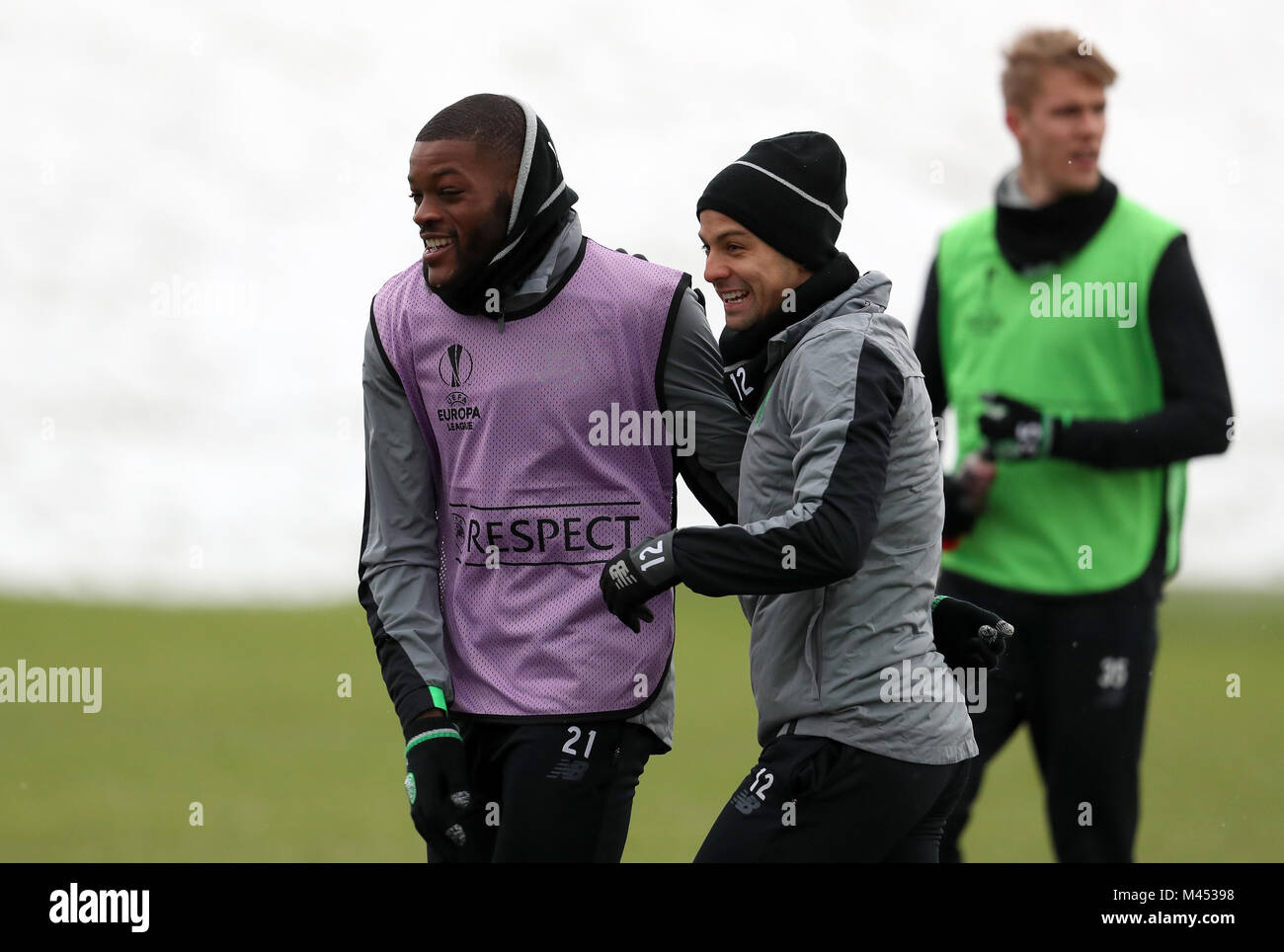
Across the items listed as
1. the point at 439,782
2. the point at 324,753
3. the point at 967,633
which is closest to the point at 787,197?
the point at 967,633

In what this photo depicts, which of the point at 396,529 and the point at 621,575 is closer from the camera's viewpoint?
the point at 621,575

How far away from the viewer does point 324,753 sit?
11.0m

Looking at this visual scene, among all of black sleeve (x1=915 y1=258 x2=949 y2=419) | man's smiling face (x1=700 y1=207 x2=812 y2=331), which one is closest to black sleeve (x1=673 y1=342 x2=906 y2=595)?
man's smiling face (x1=700 y1=207 x2=812 y2=331)

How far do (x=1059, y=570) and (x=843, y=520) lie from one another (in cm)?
204

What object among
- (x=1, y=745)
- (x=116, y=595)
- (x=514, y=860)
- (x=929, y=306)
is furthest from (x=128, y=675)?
(x=514, y=860)

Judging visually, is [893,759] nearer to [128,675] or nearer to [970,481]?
[970,481]

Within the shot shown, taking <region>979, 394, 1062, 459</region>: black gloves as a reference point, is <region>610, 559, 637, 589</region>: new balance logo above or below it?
below

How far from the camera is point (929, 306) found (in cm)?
542

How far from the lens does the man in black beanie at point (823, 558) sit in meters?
3.29

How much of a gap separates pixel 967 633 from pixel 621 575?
2.75 ft

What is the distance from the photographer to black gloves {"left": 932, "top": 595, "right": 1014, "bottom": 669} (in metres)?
3.73

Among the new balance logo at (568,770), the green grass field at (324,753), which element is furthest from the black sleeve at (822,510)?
the green grass field at (324,753)

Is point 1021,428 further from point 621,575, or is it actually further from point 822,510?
point 621,575

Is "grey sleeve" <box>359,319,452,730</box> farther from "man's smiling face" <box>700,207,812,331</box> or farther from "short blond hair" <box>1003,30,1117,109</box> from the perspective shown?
"short blond hair" <box>1003,30,1117,109</box>
